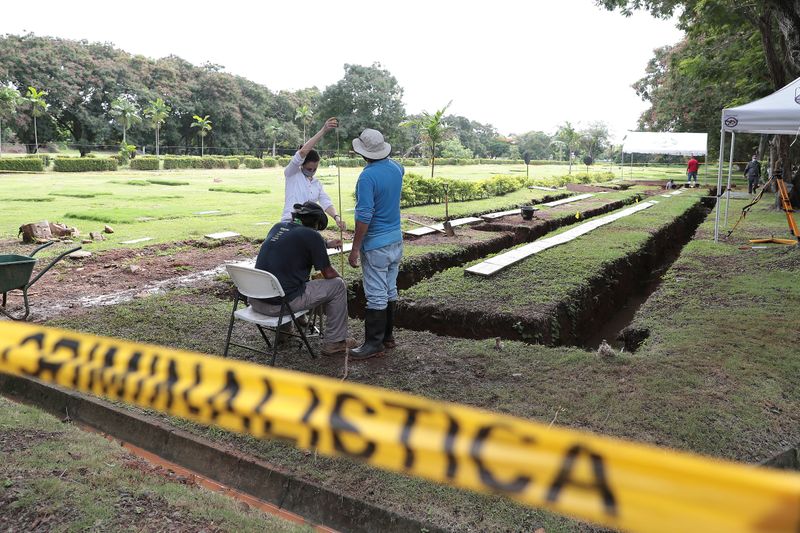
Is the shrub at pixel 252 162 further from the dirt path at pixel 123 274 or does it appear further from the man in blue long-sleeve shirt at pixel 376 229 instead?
the man in blue long-sleeve shirt at pixel 376 229

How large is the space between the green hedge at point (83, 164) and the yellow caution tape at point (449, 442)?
1452 inches

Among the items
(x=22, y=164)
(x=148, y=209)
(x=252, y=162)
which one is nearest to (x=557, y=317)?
(x=148, y=209)

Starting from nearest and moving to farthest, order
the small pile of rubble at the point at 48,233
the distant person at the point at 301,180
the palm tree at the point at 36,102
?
the distant person at the point at 301,180, the small pile of rubble at the point at 48,233, the palm tree at the point at 36,102

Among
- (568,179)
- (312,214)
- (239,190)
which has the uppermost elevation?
(568,179)

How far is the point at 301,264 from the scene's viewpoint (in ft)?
15.0

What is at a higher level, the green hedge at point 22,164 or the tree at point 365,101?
the tree at point 365,101

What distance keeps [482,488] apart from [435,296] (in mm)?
5734

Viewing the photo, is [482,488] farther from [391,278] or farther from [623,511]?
[391,278]

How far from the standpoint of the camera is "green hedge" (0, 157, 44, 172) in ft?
104

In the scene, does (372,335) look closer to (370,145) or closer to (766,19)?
(370,145)

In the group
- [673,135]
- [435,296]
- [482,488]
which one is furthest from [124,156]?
[482,488]

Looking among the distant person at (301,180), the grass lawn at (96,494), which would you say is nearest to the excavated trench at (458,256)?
the distant person at (301,180)

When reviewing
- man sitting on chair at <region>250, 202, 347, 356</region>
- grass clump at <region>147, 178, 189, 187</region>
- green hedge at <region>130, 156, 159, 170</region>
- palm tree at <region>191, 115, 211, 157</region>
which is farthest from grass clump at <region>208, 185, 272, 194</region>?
palm tree at <region>191, 115, 211, 157</region>

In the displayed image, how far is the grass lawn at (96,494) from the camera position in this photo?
109 inches
